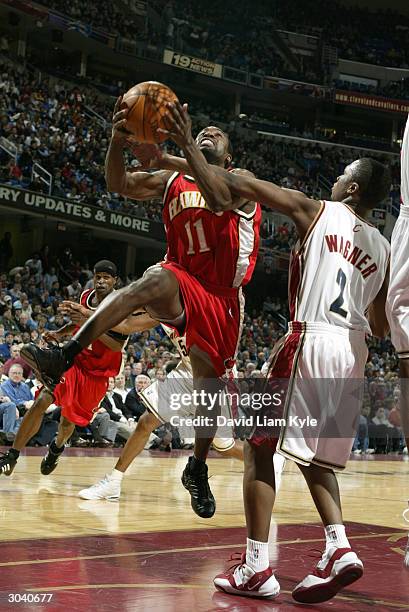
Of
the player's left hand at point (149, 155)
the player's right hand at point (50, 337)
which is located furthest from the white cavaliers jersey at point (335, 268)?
the player's right hand at point (50, 337)

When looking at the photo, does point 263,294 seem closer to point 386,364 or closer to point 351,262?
point 386,364

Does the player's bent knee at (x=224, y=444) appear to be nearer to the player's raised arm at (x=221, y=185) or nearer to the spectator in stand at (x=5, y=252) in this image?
the player's raised arm at (x=221, y=185)

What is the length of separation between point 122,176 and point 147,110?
27.9 inches

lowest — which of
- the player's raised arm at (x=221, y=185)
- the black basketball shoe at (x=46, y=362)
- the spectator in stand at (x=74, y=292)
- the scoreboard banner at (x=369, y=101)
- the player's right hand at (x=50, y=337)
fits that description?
the spectator in stand at (x=74, y=292)

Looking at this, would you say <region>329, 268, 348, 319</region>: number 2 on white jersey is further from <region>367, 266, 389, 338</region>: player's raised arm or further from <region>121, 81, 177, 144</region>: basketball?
<region>121, 81, 177, 144</region>: basketball

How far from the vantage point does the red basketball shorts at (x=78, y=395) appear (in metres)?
7.22

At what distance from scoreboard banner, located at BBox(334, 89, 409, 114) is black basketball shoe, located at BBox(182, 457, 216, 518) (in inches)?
1112

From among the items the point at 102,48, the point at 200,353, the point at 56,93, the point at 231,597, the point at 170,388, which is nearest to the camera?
the point at 231,597

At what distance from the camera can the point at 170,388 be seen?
7234 millimetres

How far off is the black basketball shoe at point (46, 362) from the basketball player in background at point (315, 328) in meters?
1.03

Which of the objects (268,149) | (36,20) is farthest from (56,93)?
(268,149)

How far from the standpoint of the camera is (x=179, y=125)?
11.8 ft

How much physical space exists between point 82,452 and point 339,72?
25.2 meters

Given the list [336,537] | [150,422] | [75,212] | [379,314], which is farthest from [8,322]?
[336,537]
